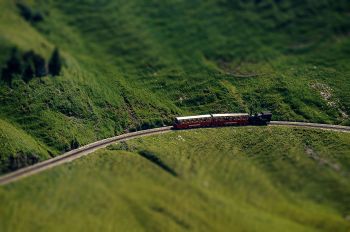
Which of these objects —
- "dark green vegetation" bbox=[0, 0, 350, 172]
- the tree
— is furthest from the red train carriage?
the tree

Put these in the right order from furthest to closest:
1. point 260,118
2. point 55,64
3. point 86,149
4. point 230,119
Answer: point 55,64, point 260,118, point 230,119, point 86,149

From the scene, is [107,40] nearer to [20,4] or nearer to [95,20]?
[95,20]

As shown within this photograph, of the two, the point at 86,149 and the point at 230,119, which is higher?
the point at 86,149

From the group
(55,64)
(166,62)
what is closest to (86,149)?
(55,64)

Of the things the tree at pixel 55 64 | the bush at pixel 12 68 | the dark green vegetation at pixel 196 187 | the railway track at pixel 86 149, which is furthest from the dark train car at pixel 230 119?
the bush at pixel 12 68

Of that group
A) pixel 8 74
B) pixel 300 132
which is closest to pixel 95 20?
pixel 8 74

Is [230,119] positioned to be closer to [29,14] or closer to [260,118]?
[260,118]

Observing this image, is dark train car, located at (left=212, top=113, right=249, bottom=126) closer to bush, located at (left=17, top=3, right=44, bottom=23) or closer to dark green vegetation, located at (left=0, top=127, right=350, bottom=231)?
dark green vegetation, located at (left=0, top=127, right=350, bottom=231)
